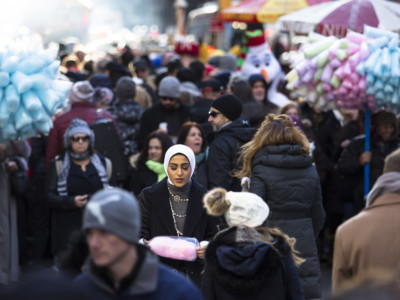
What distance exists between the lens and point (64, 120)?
9602 millimetres

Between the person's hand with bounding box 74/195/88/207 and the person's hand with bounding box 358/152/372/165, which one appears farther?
the person's hand with bounding box 358/152/372/165

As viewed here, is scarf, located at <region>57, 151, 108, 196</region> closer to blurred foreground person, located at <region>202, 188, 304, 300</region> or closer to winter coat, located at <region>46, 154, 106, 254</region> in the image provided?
winter coat, located at <region>46, 154, 106, 254</region>

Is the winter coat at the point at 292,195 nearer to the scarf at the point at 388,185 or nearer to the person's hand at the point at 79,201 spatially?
the scarf at the point at 388,185

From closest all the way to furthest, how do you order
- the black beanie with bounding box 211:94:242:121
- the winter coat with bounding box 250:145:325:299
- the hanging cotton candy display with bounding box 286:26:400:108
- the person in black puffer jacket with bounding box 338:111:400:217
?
the winter coat with bounding box 250:145:325:299
the black beanie with bounding box 211:94:242:121
the hanging cotton candy display with bounding box 286:26:400:108
the person in black puffer jacket with bounding box 338:111:400:217

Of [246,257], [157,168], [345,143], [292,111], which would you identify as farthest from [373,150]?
[246,257]

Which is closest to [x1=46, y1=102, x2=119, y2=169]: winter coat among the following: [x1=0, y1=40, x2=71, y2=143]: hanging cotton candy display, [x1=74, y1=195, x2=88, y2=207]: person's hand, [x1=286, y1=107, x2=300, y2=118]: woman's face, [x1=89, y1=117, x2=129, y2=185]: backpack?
[x1=89, y1=117, x2=129, y2=185]: backpack

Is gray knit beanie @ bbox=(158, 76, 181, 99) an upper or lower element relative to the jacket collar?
upper

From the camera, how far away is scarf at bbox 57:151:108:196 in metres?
8.52

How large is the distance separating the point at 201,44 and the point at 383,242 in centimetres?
1636

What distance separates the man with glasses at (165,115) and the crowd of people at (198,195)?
0.01 m

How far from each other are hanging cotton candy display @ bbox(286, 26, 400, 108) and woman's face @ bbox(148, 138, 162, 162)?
5.48ft

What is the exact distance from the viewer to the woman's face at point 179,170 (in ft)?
21.0

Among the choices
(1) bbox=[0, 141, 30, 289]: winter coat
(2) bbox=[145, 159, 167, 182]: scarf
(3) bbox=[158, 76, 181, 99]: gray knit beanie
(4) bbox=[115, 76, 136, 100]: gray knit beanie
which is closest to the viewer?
(2) bbox=[145, 159, 167, 182]: scarf

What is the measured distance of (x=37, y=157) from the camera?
1031 centimetres
